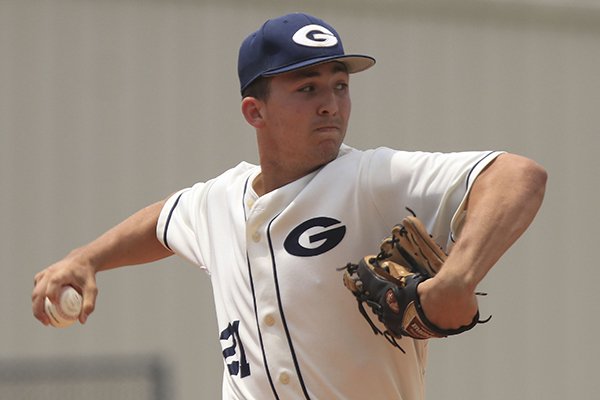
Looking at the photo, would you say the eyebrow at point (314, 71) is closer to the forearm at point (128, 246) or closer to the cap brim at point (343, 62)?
the cap brim at point (343, 62)

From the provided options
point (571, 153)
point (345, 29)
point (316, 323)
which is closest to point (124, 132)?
point (345, 29)

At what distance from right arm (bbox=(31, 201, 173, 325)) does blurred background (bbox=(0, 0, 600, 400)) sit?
9.32 ft

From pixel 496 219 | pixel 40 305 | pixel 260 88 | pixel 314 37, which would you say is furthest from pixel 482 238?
pixel 40 305

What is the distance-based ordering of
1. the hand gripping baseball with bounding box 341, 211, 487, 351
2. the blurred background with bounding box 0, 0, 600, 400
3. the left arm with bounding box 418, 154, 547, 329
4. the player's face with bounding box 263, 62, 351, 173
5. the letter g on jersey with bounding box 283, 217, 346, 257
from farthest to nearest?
the blurred background with bounding box 0, 0, 600, 400 < the player's face with bounding box 263, 62, 351, 173 < the letter g on jersey with bounding box 283, 217, 346, 257 < the hand gripping baseball with bounding box 341, 211, 487, 351 < the left arm with bounding box 418, 154, 547, 329

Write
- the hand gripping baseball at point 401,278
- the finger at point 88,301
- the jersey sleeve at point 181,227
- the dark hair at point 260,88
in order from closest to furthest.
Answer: the hand gripping baseball at point 401,278
the dark hair at point 260,88
the finger at point 88,301
the jersey sleeve at point 181,227

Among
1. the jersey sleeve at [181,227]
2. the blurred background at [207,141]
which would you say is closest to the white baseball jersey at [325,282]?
the jersey sleeve at [181,227]

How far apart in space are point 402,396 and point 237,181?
0.83 meters

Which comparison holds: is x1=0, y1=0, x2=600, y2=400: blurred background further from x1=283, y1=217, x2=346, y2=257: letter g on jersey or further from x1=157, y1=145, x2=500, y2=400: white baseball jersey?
x1=283, y1=217, x2=346, y2=257: letter g on jersey

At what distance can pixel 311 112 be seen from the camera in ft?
9.39

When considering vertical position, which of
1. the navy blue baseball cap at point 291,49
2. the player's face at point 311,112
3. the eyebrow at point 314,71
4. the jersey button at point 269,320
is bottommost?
the jersey button at point 269,320

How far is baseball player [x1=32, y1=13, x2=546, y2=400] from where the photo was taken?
263 cm

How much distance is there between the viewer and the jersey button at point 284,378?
2.78 m

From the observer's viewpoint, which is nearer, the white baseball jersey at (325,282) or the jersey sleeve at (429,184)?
the jersey sleeve at (429,184)

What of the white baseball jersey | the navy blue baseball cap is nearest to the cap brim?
the navy blue baseball cap
